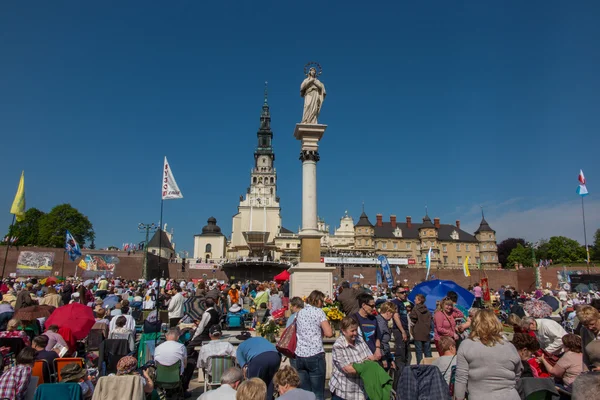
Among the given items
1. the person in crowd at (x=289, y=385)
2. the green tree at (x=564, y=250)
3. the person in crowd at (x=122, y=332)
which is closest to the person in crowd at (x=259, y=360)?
the person in crowd at (x=289, y=385)

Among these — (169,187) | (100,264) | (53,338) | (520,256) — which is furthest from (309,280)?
(520,256)

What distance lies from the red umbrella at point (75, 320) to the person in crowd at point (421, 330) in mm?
6637

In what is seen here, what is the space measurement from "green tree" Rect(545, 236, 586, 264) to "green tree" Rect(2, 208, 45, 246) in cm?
10073

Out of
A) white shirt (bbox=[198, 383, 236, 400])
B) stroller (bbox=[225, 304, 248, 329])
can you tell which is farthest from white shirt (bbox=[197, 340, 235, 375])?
stroller (bbox=[225, 304, 248, 329])

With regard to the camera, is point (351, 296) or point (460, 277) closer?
point (351, 296)

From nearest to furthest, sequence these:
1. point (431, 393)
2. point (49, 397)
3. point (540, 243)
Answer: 1. point (431, 393)
2. point (49, 397)
3. point (540, 243)

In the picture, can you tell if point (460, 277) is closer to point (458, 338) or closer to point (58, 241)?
point (458, 338)

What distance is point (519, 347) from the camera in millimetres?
5309

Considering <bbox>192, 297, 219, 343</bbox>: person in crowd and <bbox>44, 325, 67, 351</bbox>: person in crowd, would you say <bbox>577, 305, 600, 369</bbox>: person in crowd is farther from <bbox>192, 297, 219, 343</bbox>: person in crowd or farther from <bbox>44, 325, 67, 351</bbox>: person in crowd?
<bbox>44, 325, 67, 351</bbox>: person in crowd

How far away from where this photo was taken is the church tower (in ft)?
284

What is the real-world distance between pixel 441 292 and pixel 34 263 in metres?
53.5

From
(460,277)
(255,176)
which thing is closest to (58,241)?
(255,176)

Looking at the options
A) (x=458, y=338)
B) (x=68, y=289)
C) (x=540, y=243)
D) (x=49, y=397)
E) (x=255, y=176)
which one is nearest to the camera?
(x=49, y=397)

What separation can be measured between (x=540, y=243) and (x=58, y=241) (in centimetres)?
9830
